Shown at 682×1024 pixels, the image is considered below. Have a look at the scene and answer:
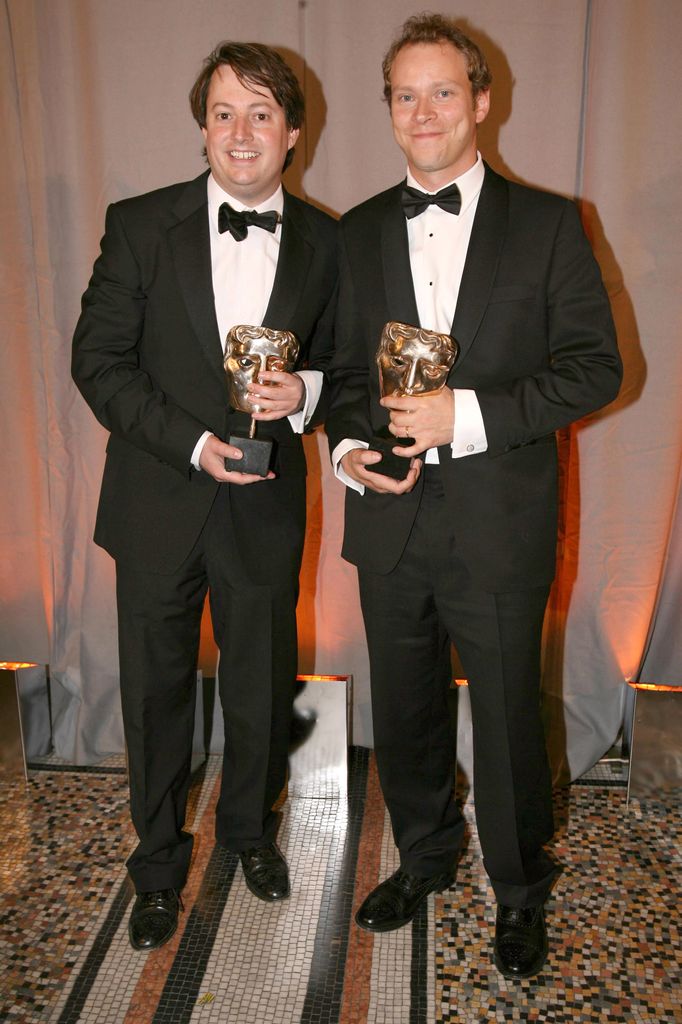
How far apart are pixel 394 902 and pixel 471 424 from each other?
4.29ft

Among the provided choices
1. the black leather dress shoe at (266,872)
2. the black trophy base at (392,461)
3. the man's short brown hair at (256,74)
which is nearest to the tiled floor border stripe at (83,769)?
the black leather dress shoe at (266,872)

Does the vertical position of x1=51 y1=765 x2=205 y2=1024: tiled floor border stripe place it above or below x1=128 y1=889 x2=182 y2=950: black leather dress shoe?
below

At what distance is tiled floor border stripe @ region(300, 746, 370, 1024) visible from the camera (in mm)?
2338

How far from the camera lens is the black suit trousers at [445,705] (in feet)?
7.45

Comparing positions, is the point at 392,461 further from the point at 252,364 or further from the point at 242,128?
the point at 242,128

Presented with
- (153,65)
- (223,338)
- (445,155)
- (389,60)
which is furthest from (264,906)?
(153,65)

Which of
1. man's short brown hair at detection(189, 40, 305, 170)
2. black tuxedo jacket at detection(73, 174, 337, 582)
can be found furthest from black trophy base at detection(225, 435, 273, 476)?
man's short brown hair at detection(189, 40, 305, 170)

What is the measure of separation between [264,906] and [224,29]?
251 cm

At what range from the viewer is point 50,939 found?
253 cm

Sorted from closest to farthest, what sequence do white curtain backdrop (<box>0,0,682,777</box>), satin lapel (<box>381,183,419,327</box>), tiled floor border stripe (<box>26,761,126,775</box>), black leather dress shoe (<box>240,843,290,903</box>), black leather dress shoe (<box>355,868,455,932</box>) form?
satin lapel (<box>381,183,419,327</box>), black leather dress shoe (<box>355,868,455,932</box>), black leather dress shoe (<box>240,843,290,903</box>), white curtain backdrop (<box>0,0,682,777</box>), tiled floor border stripe (<box>26,761,126,775</box>)

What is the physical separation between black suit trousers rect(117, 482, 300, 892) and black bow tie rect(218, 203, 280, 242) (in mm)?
597

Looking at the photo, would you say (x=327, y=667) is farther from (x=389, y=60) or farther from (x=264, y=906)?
(x=389, y=60)

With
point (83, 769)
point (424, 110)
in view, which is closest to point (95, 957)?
point (83, 769)

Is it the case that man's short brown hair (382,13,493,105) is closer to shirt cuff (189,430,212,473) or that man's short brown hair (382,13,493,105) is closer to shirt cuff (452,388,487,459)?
shirt cuff (452,388,487,459)
